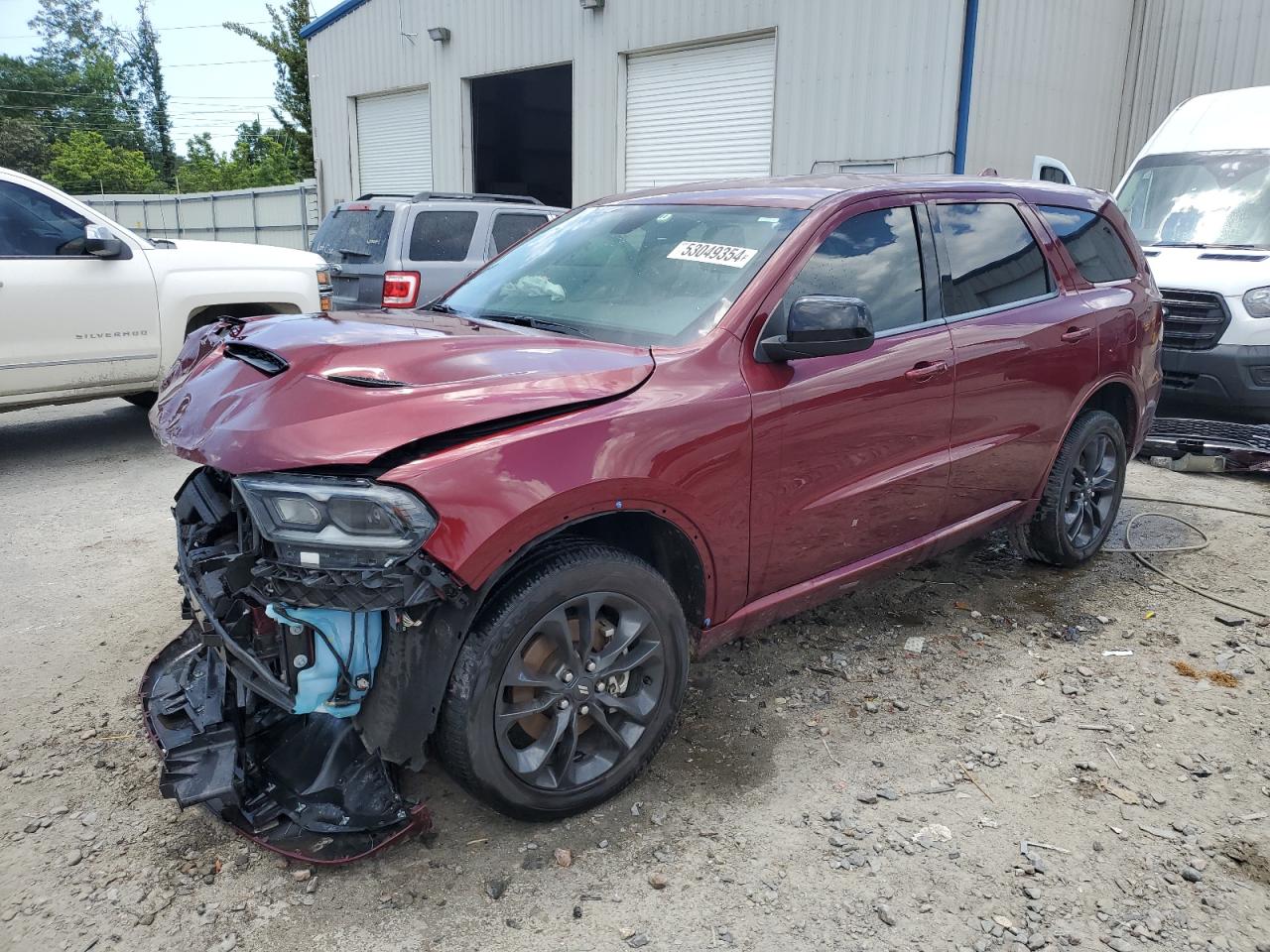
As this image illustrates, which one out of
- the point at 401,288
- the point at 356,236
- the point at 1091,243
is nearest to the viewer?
the point at 1091,243

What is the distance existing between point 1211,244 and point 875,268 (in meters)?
5.82

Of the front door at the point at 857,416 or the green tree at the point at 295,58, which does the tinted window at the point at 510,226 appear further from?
the green tree at the point at 295,58

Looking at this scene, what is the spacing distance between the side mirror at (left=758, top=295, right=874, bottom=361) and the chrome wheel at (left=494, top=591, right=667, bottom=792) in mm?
943

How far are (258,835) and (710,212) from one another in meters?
2.55

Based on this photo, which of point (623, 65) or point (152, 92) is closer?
point (623, 65)

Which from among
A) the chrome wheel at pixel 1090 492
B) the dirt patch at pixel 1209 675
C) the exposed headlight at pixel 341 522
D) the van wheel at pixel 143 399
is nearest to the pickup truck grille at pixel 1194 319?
the chrome wheel at pixel 1090 492

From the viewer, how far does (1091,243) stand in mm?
4746

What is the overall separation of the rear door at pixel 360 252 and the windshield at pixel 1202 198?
264 inches

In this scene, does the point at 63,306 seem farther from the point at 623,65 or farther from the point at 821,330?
the point at 623,65

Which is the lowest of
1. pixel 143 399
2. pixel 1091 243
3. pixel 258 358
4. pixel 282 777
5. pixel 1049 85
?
pixel 282 777

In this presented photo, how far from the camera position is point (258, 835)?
8.57ft

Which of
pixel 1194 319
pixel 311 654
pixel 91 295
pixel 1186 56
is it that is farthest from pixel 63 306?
pixel 1186 56

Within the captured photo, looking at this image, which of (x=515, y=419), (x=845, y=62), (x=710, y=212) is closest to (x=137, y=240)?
(x=710, y=212)

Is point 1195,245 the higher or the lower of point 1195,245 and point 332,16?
the lower
